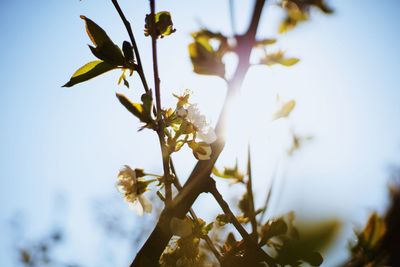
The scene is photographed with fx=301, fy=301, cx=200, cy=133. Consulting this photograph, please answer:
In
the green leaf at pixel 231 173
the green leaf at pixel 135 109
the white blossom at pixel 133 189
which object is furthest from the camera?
the green leaf at pixel 231 173

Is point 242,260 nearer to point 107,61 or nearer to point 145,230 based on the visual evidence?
point 107,61

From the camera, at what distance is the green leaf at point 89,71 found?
0.74 metres

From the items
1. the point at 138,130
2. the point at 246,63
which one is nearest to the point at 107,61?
the point at 138,130

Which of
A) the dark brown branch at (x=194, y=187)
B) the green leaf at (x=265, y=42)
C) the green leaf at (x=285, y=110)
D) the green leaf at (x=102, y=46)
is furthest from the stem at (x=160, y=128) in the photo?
the green leaf at (x=285, y=110)

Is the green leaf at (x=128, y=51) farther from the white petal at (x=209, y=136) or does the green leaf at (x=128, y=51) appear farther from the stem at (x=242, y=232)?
the stem at (x=242, y=232)

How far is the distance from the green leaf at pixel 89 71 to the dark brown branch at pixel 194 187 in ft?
1.07

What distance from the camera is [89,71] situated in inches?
29.7

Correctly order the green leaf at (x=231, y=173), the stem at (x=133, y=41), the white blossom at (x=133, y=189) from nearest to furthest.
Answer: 1. the stem at (x=133, y=41)
2. the white blossom at (x=133, y=189)
3. the green leaf at (x=231, y=173)

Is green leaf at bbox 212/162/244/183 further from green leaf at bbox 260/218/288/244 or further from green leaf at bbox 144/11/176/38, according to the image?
green leaf at bbox 144/11/176/38

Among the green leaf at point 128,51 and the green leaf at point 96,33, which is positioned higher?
the green leaf at point 96,33

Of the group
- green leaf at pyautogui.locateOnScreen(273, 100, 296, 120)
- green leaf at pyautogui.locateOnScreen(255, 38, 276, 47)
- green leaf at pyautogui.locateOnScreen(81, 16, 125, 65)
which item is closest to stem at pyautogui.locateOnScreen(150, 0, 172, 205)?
green leaf at pyautogui.locateOnScreen(81, 16, 125, 65)

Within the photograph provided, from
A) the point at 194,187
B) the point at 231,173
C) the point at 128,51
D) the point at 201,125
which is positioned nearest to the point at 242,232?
the point at 194,187

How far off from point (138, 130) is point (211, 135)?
17 cm

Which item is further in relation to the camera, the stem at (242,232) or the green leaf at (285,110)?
the green leaf at (285,110)
